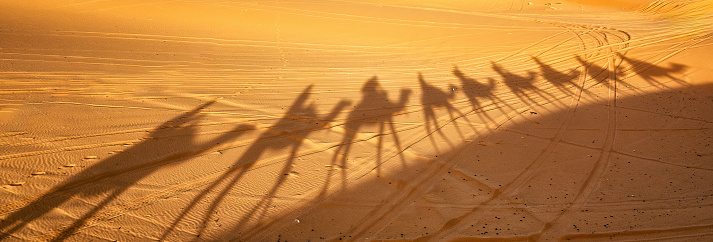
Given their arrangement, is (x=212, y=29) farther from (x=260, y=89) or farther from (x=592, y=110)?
(x=592, y=110)

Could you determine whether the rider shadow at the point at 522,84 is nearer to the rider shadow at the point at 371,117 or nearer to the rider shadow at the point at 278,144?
the rider shadow at the point at 371,117

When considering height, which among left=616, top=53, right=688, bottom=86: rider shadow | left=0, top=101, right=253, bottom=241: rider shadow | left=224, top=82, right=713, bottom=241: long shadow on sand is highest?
left=0, top=101, right=253, bottom=241: rider shadow

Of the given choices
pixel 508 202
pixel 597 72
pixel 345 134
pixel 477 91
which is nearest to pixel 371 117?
pixel 345 134

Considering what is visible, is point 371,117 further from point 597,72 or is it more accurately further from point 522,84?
point 597,72

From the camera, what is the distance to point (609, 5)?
17.4 meters

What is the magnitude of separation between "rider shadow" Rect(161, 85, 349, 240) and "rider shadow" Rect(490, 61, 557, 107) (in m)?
2.91

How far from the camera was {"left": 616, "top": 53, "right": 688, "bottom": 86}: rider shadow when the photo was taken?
770 cm

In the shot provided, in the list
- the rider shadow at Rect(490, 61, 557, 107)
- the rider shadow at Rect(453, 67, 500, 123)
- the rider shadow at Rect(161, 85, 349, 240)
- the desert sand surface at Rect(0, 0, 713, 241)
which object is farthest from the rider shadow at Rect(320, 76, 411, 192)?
the rider shadow at Rect(490, 61, 557, 107)

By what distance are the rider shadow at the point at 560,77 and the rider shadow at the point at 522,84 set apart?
0.26 meters

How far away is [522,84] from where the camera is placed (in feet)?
25.2

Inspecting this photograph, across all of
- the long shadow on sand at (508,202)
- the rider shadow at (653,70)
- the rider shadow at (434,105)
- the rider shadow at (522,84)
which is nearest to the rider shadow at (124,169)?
the long shadow on sand at (508,202)

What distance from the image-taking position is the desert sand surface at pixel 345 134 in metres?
3.85

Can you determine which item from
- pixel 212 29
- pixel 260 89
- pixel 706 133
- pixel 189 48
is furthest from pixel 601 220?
pixel 212 29

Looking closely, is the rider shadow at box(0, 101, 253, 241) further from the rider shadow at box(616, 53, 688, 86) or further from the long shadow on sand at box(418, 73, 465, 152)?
the rider shadow at box(616, 53, 688, 86)
